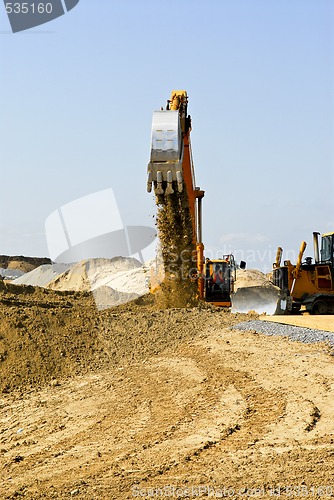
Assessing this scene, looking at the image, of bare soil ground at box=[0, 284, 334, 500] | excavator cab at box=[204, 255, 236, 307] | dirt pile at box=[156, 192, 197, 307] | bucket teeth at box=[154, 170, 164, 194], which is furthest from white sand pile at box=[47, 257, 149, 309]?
bucket teeth at box=[154, 170, 164, 194]

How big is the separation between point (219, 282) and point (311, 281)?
2.58m

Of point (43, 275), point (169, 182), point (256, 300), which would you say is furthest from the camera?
point (43, 275)

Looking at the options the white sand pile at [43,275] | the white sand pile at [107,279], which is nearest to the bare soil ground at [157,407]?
the white sand pile at [107,279]

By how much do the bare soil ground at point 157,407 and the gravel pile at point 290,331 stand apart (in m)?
0.34

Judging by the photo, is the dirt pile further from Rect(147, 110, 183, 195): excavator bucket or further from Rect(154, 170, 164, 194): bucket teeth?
Rect(147, 110, 183, 195): excavator bucket

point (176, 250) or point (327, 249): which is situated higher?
point (176, 250)

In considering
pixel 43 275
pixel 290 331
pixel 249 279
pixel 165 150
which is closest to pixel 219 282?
A: pixel 290 331

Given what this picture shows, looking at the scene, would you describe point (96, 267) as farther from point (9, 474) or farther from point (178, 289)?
point (9, 474)

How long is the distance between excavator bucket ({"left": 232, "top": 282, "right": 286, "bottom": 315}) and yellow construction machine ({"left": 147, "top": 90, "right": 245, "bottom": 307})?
33.6 inches

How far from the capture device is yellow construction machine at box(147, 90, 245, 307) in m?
12.3

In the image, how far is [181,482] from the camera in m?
5.62

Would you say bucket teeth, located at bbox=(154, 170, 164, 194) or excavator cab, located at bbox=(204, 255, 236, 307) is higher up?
bucket teeth, located at bbox=(154, 170, 164, 194)

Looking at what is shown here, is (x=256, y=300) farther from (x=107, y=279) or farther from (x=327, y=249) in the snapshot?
(x=107, y=279)

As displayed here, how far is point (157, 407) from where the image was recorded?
28.7ft
